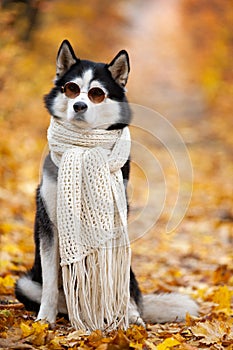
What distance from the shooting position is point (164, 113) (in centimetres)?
1644

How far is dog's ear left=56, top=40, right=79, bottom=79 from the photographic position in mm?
3285

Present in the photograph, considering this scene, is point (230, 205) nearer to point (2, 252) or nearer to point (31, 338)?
point (2, 252)

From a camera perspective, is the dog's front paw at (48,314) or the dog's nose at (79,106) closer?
the dog's nose at (79,106)

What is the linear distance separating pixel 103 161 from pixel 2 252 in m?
2.23

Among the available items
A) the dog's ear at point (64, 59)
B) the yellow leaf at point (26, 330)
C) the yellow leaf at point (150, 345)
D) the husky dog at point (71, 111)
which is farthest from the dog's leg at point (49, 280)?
the dog's ear at point (64, 59)

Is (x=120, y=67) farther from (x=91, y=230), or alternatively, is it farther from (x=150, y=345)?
(x=150, y=345)

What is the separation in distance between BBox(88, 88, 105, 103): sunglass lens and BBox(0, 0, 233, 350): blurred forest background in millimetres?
1289

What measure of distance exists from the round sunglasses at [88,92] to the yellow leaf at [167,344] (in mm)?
1368

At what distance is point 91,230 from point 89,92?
0.78m

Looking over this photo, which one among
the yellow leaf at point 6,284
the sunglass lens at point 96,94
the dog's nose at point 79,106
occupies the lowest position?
the yellow leaf at point 6,284

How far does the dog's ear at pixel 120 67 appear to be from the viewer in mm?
3285

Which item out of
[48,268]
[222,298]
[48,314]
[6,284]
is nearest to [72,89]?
[48,268]

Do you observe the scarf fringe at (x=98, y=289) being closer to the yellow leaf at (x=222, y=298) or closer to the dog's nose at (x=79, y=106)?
the dog's nose at (x=79, y=106)

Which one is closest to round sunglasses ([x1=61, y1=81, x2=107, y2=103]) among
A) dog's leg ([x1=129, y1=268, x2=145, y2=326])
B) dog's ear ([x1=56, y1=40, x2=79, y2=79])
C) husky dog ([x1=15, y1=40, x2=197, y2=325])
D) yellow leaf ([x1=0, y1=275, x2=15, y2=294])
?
husky dog ([x1=15, y1=40, x2=197, y2=325])
